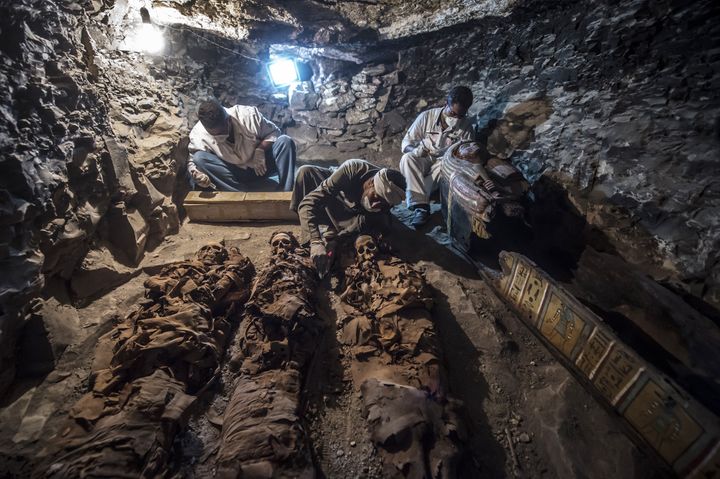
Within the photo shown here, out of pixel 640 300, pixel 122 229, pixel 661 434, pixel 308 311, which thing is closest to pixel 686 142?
pixel 640 300

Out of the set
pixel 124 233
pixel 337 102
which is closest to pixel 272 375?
pixel 124 233

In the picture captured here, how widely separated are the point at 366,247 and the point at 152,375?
215cm

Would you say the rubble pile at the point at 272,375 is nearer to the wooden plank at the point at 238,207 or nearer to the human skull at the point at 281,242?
the human skull at the point at 281,242

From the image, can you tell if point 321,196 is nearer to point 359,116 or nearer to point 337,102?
point 359,116

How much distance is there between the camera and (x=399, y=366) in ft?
7.45

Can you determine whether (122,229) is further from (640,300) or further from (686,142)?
(686,142)

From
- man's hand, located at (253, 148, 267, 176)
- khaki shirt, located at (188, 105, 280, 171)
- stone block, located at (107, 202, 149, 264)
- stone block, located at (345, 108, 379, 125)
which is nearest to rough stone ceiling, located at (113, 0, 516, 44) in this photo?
stone block, located at (345, 108, 379, 125)

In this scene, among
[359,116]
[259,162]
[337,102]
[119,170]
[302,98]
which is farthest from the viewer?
[302,98]

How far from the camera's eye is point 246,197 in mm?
4434

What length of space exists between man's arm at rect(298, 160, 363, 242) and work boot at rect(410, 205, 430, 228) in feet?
3.54

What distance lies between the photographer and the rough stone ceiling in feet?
A: 18.3

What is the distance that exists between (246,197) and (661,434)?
4.67 metres

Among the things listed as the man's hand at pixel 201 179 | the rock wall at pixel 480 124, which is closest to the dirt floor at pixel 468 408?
the rock wall at pixel 480 124

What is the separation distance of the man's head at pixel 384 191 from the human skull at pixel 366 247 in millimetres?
443
